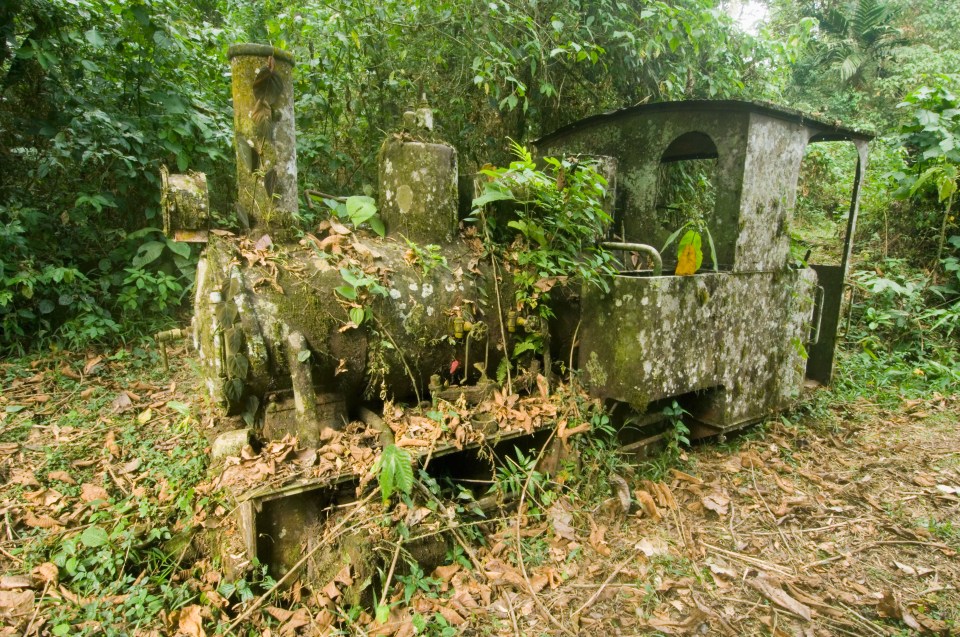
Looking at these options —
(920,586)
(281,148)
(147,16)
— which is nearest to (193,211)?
(281,148)

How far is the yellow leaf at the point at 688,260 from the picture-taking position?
3.65 meters

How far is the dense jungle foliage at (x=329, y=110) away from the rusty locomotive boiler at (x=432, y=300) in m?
1.25

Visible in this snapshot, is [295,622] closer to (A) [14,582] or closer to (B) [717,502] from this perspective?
(A) [14,582]

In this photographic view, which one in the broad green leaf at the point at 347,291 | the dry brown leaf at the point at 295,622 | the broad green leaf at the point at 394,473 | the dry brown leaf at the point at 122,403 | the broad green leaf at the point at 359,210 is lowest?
the dry brown leaf at the point at 295,622

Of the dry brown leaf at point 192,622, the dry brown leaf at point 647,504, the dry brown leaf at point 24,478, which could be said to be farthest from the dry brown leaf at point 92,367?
the dry brown leaf at point 647,504

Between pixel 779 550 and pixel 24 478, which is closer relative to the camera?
pixel 779 550

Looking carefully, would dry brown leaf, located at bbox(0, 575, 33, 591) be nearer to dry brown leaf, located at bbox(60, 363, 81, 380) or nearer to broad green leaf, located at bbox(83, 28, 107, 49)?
dry brown leaf, located at bbox(60, 363, 81, 380)

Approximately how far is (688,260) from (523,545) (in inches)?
86.2

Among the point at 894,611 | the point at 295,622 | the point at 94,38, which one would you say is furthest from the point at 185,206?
the point at 894,611

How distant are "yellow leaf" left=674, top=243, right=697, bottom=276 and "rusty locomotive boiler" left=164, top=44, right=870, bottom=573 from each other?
0.05m

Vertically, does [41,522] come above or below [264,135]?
below

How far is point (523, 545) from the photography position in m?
3.09

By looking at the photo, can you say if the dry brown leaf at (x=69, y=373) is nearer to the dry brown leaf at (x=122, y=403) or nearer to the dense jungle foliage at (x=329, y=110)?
the dense jungle foliage at (x=329, y=110)

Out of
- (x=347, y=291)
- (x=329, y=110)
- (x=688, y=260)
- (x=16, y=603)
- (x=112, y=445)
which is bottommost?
(x=16, y=603)
